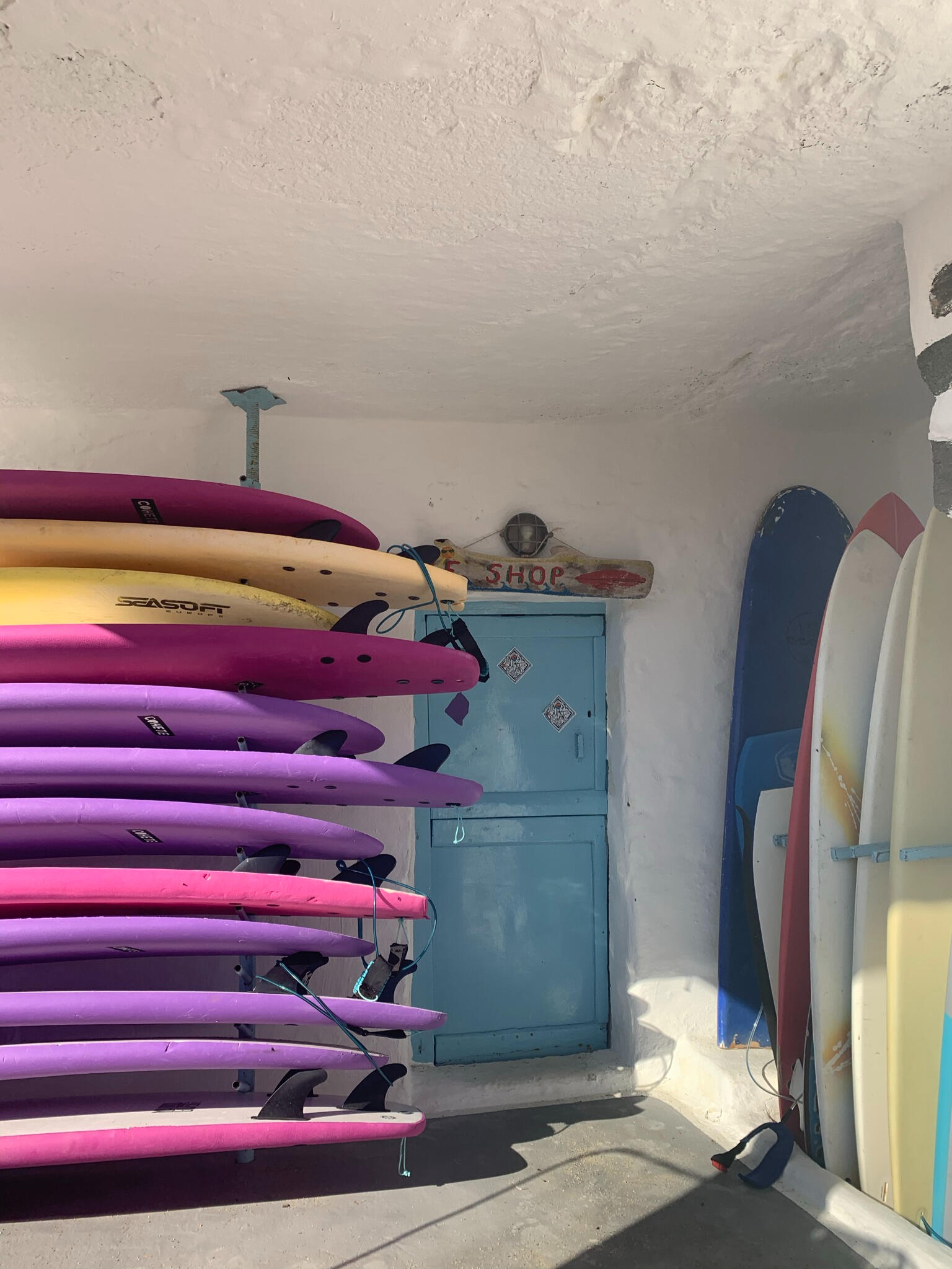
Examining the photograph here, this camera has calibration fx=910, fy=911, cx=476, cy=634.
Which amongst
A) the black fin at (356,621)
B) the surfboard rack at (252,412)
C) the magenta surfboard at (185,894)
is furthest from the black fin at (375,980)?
the surfboard rack at (252,412)

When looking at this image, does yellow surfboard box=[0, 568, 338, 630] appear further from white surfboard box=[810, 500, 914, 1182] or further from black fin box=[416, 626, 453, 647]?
white surfboard box=[810, 500, 914, 1182]

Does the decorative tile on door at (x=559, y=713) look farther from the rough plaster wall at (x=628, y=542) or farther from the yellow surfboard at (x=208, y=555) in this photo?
Answer: the yellow surfboard at (x=208, y=555)

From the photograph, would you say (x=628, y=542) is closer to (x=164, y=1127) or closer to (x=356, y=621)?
(x=356, y=621)

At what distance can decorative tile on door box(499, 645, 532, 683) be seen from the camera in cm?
325

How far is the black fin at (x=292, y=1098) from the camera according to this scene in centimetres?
204

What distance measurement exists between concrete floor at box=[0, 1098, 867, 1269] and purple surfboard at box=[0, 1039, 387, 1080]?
428 mm

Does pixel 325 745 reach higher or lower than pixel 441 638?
lower

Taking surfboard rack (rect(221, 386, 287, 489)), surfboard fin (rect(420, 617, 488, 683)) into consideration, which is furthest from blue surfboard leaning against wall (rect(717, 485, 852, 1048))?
surfboard rack (rect(221, 386, 287, 489))

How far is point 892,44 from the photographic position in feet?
4.91

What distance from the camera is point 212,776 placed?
6.77 feet

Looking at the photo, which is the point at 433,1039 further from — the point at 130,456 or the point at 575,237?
the point at 575,237

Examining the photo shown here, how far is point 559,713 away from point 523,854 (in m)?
0.51

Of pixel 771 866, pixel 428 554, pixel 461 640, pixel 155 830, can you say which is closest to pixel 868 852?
pixel 771 866

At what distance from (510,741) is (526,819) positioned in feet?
0.92
